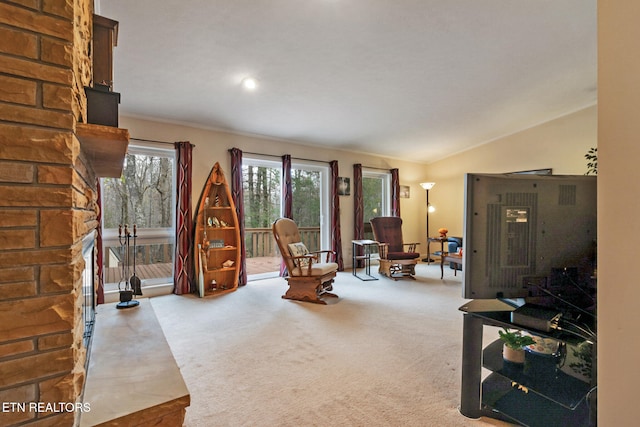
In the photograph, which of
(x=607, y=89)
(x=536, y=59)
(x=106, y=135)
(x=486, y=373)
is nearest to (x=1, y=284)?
(x=106, y=135)

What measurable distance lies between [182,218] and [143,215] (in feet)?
1.68

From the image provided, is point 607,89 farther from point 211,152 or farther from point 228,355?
point 211,152

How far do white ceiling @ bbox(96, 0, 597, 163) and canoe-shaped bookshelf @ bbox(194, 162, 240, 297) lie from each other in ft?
3.18

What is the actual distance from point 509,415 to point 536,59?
11.7 ft

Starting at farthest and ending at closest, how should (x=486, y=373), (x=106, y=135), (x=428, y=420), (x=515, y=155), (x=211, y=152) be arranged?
(x=515, y=155), (x=211, y=152), (x=486, y=373), (x=428, y=420), (x=106, y=135)

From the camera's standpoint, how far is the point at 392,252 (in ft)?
16.9

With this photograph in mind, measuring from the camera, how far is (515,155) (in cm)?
545

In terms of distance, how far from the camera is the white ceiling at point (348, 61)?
231 centimetres

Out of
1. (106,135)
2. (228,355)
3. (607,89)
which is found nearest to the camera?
(607,89)

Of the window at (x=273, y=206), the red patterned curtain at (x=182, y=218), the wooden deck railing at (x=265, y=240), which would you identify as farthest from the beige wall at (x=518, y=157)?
the red patterned curtain at (x=182, y=218)

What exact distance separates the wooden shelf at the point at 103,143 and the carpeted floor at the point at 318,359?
1412mm

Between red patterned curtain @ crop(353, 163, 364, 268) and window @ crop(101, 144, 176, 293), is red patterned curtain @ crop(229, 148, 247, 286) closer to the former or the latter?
window @ crop(101, 144, 176, 293)

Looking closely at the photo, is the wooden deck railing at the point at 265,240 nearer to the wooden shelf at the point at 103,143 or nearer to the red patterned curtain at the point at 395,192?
the red patterned curtain at the point at 395,192

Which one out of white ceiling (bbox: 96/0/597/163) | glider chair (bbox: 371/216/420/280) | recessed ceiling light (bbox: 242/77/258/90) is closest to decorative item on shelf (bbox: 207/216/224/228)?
white ceiling (bbox: 96/0/597/163)
